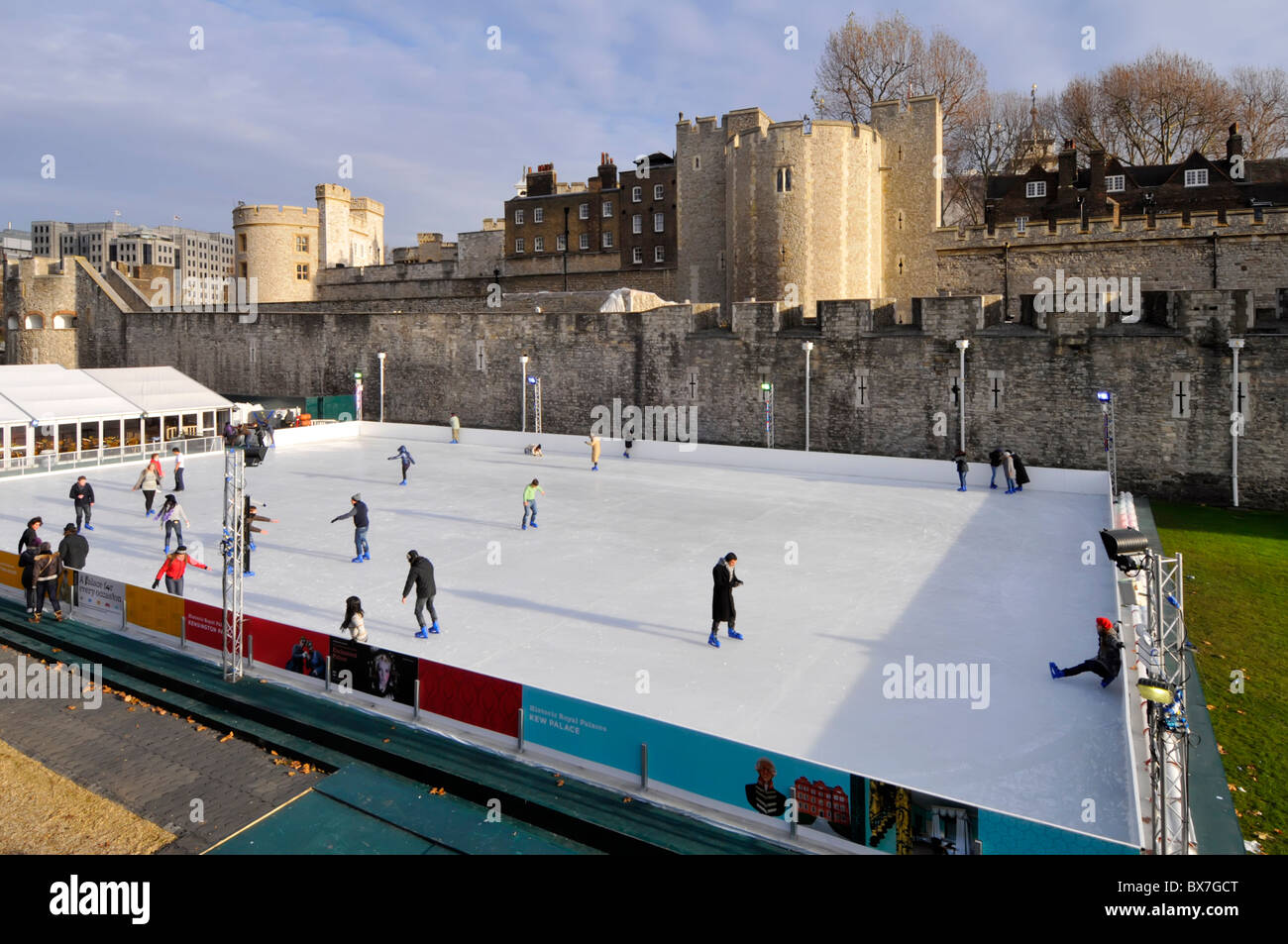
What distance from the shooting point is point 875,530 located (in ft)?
51.1

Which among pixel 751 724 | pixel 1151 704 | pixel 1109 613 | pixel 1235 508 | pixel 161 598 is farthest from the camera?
pixel 1235 508

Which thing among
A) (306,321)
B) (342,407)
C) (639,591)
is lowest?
(639,591)

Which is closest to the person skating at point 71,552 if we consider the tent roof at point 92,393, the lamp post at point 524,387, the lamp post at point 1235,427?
the tent roof at point 92,393

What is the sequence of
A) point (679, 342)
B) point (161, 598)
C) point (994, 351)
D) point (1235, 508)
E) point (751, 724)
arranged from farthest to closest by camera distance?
point (679, 342) < point (994, 351) < point (1235, 508) < point (161, 598) < point (751, 724)

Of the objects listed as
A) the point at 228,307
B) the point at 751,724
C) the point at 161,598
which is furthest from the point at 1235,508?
the point at 228,307

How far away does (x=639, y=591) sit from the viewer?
11.9m

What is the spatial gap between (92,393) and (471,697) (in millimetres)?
22956

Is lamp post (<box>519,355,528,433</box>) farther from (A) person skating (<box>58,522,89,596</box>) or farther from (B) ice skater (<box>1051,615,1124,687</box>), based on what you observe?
(B) ice skater (<box>1051,615,1124,687</box>)

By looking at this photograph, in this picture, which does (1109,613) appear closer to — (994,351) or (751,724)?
(751,724)

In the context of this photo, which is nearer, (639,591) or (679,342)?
(639,591)

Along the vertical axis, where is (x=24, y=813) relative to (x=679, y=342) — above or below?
below

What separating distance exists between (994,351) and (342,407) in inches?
932

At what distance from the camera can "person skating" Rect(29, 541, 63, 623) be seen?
1101cm

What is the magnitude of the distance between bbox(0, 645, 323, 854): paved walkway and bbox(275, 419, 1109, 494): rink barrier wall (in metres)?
15.5
